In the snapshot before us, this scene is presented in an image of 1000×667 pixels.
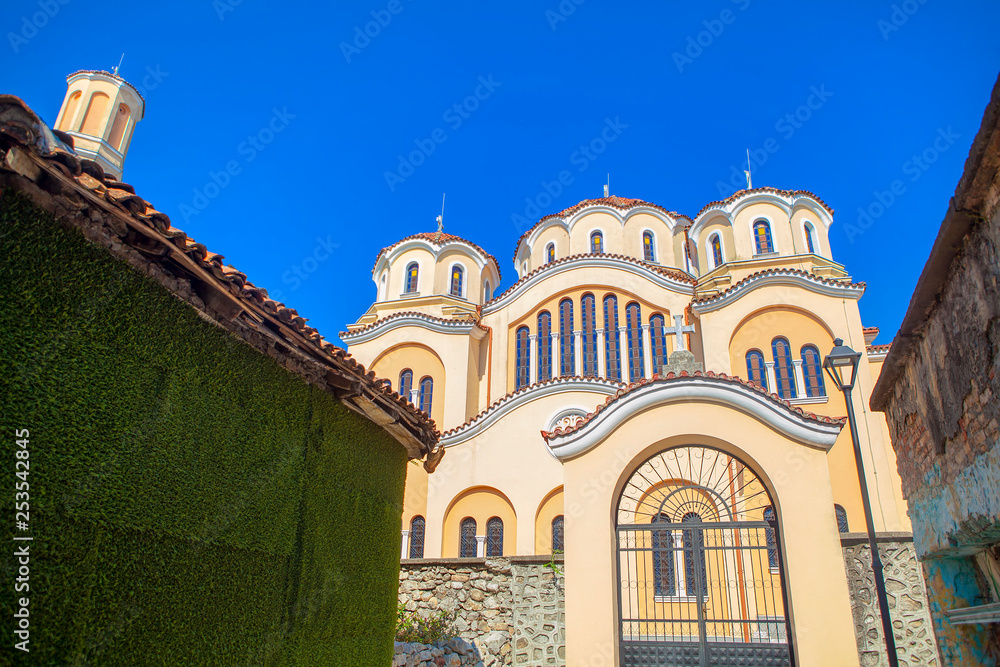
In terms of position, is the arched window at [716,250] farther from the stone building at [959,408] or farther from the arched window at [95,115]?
the arched window at [95,115]

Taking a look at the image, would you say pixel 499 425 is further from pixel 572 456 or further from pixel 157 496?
pixel 157 496

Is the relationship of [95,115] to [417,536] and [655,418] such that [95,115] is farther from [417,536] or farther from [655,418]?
[417,536]

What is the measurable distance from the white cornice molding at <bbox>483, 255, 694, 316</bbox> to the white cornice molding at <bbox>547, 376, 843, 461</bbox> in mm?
10233

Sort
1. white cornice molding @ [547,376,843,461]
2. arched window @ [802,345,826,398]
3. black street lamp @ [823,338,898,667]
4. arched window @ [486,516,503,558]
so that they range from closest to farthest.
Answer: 1. black street lamp @ [823,338,898,667]
2. white cornice molding @ [547,376,843,461]
3. arched window @ [486,516,503,558]
4. arched window @ [802,345,826,398]

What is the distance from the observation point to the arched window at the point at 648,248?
2245cm

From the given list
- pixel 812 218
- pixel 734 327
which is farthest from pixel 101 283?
pixel 812 218

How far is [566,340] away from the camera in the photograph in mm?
18984

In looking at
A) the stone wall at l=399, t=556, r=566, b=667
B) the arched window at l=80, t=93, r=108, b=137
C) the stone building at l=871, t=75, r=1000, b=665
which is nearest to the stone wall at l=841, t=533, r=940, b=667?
the stone building at l=871, t=75, r=1000, b=665

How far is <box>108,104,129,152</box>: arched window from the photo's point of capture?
10.4 metres

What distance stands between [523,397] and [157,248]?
12.8 meters

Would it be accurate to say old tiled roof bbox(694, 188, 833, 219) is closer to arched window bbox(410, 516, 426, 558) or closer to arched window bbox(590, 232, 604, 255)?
arched window bbox(590, 232, 604, 255)

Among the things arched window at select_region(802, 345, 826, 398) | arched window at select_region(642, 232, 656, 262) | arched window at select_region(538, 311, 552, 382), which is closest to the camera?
arched window at select_region(802, 345, 826, 398)

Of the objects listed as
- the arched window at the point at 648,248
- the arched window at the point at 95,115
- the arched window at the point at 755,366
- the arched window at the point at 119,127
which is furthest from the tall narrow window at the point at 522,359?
the arched window at the point at 95,115

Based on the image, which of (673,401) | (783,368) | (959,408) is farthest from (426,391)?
(959,408)
